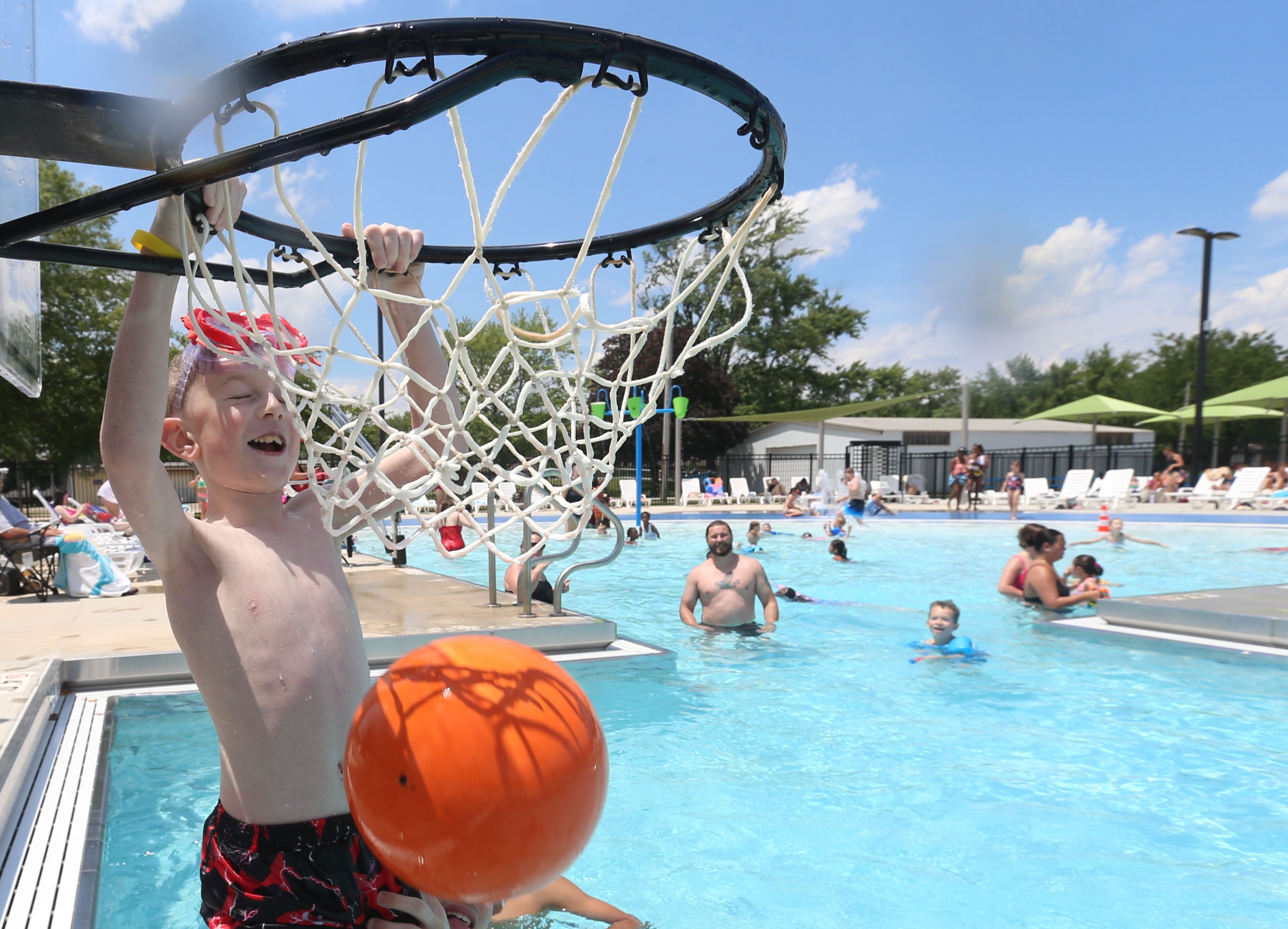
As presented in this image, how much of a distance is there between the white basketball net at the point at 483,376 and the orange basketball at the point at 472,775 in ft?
1.80

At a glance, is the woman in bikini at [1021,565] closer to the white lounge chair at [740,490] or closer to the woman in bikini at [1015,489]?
the woman in bikini at [1015,489]

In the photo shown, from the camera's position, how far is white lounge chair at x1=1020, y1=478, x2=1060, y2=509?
90.1ft

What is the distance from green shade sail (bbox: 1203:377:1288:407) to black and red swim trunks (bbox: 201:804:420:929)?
111ft

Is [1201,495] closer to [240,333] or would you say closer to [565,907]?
[565,907]

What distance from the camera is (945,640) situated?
8172mm

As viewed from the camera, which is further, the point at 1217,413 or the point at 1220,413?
the point at 1220,413

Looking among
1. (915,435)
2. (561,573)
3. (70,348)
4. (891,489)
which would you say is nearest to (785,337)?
(915,435)

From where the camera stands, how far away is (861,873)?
4.34 meters

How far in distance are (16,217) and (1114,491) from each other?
1121 inches

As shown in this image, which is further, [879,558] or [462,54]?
[879,558]

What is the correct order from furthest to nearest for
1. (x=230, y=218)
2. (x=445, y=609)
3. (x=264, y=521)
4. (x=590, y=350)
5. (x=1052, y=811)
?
(x=445, y=609) → (x=1052, y=811) → (x=590, y=350) → (x=264, y=521) → (x=230, y=218)

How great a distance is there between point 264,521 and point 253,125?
1042 mm

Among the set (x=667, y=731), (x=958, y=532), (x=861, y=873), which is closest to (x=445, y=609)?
(x=667, y=731)

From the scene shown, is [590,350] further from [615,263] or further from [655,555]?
[655,555]
